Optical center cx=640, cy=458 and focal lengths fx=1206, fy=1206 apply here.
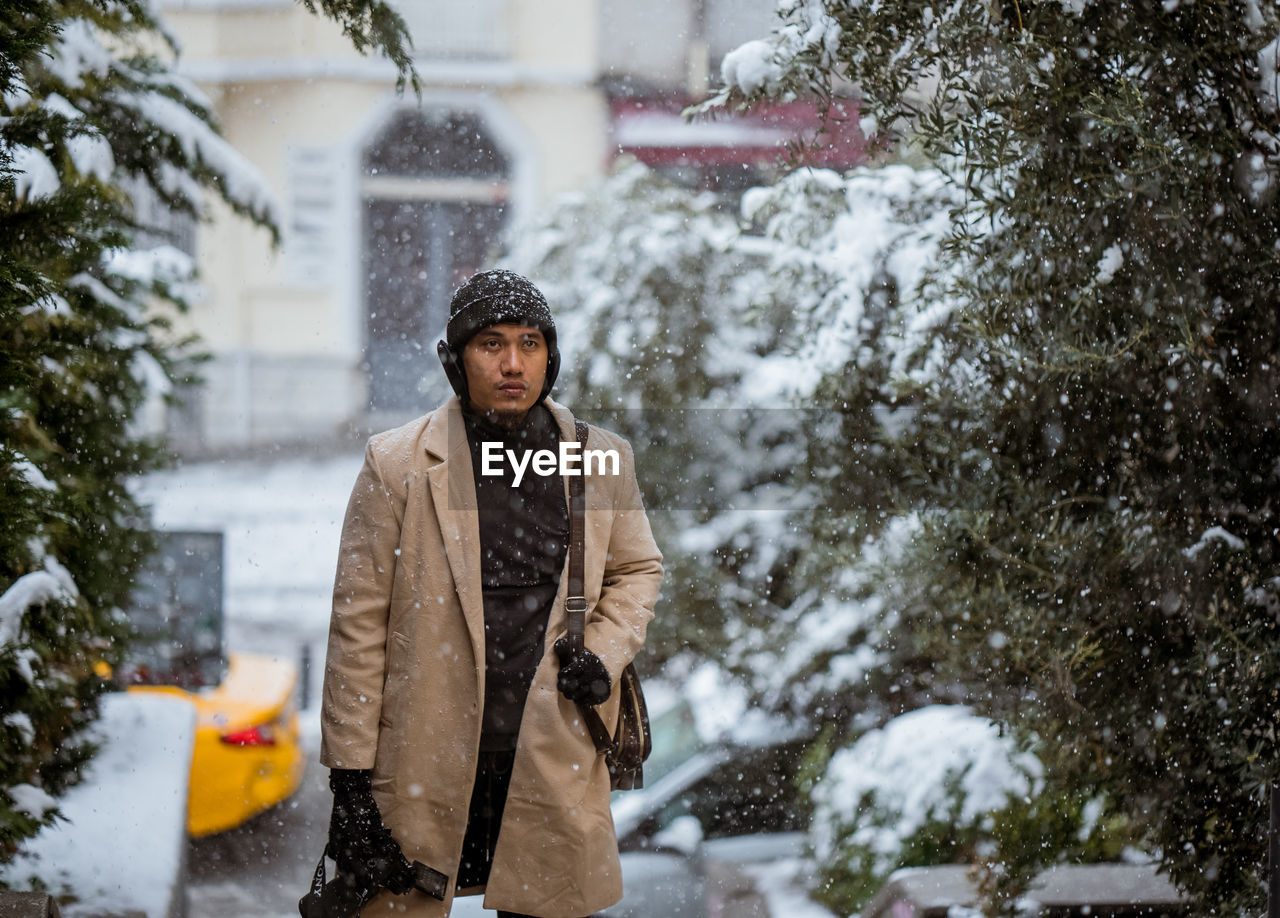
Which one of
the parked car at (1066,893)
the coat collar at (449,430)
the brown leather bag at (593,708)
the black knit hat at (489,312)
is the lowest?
the parked car at (1066,893)

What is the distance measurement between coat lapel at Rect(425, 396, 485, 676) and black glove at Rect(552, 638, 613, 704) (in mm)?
165

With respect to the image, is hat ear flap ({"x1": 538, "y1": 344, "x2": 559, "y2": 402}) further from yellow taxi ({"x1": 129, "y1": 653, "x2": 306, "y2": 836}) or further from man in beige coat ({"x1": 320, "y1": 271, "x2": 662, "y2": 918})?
yellow taxi ({"x1": 129, "y1": 653, "x2": 306, "y2": 836})

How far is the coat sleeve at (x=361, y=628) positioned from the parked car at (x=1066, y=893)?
177 cm

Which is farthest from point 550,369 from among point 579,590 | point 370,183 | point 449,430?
point 370,183

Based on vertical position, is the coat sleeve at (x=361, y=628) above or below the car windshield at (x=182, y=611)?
above

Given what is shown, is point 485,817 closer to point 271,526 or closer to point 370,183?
point 271,526

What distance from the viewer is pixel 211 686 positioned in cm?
486

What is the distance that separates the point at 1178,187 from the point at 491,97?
949 cm

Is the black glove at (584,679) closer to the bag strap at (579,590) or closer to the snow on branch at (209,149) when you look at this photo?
Result: the bag strap at (579,590)

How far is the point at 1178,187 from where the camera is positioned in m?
2.88

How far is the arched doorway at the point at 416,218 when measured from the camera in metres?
11.3

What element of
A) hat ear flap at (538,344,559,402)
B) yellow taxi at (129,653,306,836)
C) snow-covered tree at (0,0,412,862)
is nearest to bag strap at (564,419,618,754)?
hat ear flap at (538,344,559,402)

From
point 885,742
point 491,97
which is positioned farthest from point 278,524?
point 885,742

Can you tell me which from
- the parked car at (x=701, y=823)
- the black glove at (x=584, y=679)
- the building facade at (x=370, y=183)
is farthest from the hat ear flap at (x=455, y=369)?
the building facade at (x=370, y=183)
